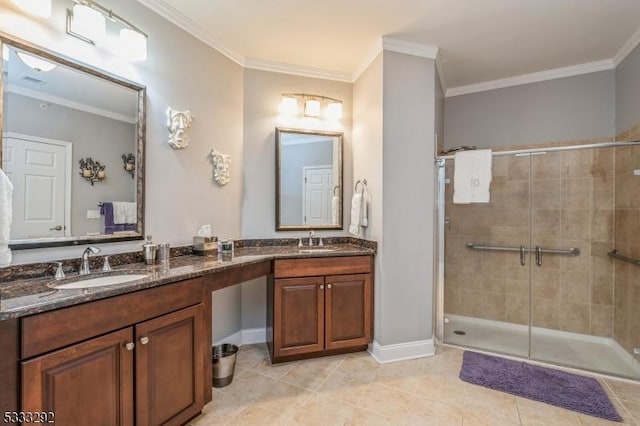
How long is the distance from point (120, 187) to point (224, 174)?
2.68ft

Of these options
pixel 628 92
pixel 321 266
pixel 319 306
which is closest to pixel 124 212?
pixel 321 266

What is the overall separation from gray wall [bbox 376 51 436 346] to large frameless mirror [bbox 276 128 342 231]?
0.63m

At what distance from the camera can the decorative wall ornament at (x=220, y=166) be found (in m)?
2.50

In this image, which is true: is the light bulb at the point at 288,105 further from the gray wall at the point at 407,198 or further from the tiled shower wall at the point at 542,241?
the tiled shower wall at the point at 542,241

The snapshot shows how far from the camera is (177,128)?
217 cm

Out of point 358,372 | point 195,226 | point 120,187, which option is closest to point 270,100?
point 195,226

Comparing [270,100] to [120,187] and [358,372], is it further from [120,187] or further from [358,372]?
[358,372]

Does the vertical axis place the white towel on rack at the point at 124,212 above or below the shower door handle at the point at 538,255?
above

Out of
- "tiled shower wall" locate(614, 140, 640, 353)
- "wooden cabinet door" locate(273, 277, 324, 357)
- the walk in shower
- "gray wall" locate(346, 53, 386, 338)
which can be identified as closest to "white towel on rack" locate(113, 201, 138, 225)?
"wooden cabinet door" locate(273, 277, 324, 357)

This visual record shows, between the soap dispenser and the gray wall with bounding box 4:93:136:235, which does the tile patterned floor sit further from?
the gray wall with bounding box 4:93:136:235

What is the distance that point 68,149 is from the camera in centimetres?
164

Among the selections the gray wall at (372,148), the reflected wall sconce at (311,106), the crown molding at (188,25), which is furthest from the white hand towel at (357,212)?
the crown molding at (188,25)

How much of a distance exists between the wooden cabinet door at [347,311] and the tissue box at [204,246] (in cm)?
92

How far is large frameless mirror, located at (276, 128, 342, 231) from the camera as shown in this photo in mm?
2865
